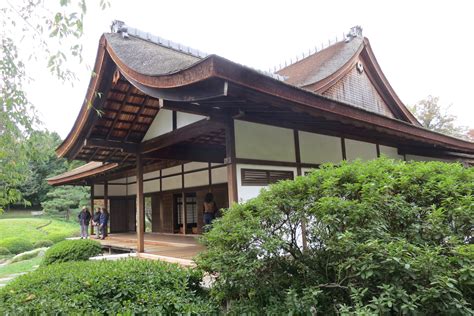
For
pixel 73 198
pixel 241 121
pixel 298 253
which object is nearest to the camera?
pixel 298 253

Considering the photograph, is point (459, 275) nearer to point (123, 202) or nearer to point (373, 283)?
point (373, 283)

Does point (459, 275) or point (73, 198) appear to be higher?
point (73, 198)

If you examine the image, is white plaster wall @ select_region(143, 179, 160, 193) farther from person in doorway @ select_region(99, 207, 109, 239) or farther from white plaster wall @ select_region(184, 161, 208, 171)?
white plaster wall @ select_region(184, 161, 208, 171)

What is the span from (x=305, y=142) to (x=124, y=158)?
203 inches

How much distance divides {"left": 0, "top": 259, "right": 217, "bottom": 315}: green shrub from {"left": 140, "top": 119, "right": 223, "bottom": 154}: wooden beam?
2293 mm

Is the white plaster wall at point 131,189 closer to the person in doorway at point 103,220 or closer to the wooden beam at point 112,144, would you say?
the person in doorway at point 103,220

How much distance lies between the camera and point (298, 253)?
313 cm

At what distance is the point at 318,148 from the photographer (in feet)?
24.3

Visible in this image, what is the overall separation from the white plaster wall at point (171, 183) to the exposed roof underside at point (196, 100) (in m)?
2.59

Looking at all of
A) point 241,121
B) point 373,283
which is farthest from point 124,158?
point 373,283

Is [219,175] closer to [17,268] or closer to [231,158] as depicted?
[231,158]

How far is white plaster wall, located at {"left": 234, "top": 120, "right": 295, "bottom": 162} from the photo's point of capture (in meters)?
5.72

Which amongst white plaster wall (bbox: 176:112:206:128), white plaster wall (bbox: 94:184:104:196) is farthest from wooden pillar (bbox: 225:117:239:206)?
white plaster wall (bbox: 94:184:104:196)

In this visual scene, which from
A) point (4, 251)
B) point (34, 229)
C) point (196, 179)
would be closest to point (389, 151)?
point (196, 179)
